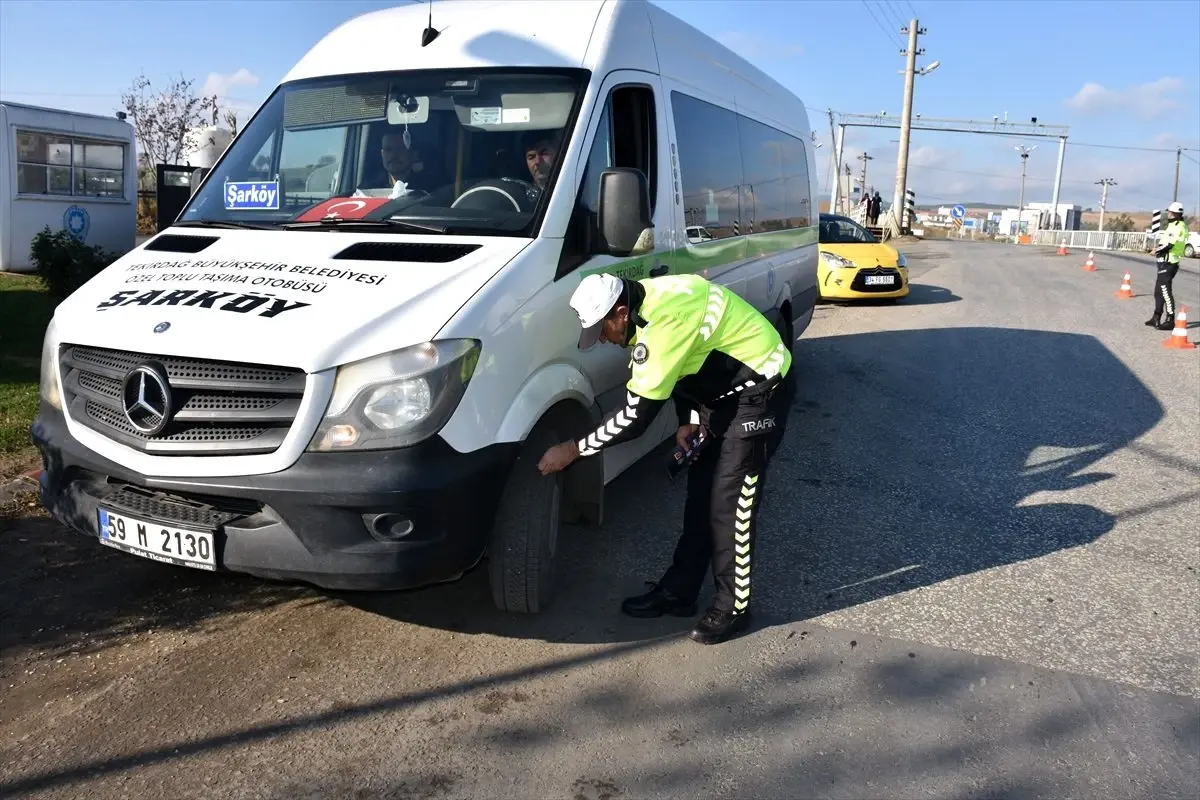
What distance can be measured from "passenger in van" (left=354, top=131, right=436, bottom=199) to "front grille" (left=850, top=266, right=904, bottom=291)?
38.2 feet

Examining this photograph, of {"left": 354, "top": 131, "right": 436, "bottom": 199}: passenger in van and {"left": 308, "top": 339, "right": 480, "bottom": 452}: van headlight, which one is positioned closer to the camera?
{"left": 308, "top": 339, "right": 480, "bottom": 452}: van headlight

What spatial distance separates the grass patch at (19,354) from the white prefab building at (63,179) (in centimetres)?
197

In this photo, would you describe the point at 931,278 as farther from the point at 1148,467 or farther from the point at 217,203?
the point at 217,203

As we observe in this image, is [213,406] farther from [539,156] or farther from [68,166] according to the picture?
[68,166]

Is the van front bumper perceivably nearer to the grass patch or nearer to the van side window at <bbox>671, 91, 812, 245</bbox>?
the van side window at <bbox>671, 91, 812, 245</bbox>

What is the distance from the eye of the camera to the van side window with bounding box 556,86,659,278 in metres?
4.17

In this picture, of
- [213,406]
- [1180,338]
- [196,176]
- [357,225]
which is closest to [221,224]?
[357,225]

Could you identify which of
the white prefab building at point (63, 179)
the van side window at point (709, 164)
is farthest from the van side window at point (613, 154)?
the white prefab building at point (63, 179)

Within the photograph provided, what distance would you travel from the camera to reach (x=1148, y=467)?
22.7 feet

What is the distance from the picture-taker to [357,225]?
421 centimetres

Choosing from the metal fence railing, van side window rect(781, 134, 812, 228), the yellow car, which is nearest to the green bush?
van side window rect(781, 134, 812, 228)

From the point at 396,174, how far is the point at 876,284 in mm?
11909

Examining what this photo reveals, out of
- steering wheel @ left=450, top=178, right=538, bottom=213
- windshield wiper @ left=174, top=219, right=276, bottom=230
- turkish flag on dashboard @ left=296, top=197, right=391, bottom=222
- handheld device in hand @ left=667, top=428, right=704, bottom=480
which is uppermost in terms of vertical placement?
steering wheel @ left=450, top=178, right=538, bottom=213

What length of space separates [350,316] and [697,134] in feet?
10.1
